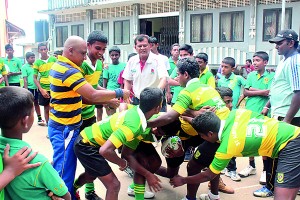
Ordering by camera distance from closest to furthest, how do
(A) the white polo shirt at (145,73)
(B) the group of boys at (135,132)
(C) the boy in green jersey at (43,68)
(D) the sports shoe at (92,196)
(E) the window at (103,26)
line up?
1. (B) the group of boys at (135,132)
2. (D) the sports shoe at (92,196)
3. (A) the white polo shirt at (145,73)
4. (C) the boy in green jersey at (43,68)
5. (E) the window at (103,26)

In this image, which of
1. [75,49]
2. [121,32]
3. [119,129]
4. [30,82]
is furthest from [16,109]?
[121,32]

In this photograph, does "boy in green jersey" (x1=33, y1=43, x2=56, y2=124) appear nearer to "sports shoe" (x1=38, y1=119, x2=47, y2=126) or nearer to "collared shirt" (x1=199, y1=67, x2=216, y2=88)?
"sports shoe" (x1=38, y1=119, x2=47, y2=126)

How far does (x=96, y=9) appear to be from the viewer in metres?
18.6

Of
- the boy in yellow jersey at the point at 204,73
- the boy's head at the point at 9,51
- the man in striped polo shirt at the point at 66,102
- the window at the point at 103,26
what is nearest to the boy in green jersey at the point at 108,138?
the man in striped polo shirt at the point at 66,102

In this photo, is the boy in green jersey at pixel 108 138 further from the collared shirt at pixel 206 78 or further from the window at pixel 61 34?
the window at pixel 61 34

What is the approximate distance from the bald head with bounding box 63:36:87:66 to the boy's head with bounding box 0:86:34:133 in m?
1.39

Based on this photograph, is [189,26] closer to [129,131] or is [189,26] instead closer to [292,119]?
[292,119]

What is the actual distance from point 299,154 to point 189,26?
1299cm

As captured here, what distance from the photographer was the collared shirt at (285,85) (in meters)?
3.65

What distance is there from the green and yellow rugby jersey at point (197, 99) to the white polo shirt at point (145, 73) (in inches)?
58.6

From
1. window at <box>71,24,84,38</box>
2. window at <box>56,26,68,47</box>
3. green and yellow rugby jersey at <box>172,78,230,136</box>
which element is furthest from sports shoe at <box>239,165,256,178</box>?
window at <box>56,26,68,47</box>

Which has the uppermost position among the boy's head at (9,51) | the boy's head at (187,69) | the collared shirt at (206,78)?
the boy's head at (9,51)

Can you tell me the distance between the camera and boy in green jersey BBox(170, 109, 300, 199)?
2.76 metres

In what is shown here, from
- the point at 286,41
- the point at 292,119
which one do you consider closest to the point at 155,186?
the point at 292,119
